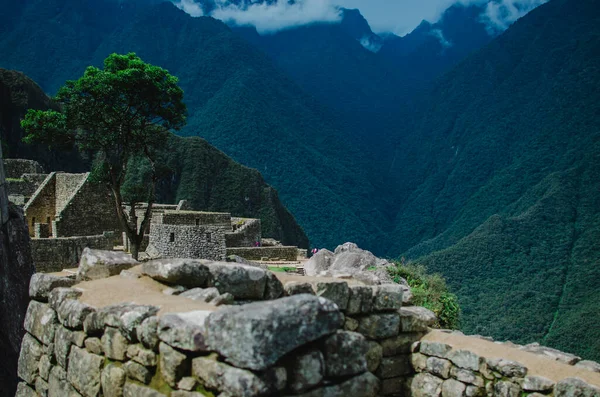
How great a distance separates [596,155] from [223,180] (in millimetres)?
53843

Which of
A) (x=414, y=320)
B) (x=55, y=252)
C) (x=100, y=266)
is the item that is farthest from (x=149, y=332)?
(x=55, y=252)

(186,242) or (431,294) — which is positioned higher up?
(186,242)

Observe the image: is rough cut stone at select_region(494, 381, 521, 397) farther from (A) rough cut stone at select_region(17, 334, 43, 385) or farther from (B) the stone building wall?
(B) the stone building wall

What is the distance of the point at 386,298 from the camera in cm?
718

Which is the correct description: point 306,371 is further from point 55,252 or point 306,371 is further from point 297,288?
point 55,252

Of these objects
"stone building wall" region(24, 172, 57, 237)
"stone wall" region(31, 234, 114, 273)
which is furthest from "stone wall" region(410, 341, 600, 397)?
"stone building wall" region(24, 172, 57, 237)

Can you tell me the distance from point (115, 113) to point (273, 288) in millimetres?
12431

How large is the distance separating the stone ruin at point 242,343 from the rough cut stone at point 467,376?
1 centimetres

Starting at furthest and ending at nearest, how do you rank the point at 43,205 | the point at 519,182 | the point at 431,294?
the point at 519,182, the point at 43,205, the point at 431,294

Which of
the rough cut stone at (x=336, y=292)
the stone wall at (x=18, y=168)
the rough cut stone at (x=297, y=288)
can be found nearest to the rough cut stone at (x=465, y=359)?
the rough cut stone at (x=336, y=292)

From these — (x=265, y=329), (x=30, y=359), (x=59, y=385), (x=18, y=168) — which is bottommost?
(x=59, y=385)

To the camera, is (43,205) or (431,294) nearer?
(431,294)

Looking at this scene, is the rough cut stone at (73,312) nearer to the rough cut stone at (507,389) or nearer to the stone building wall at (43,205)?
the rough cut stone at (507,389)

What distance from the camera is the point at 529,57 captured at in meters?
137
